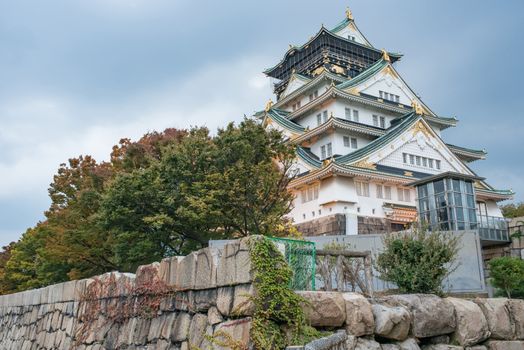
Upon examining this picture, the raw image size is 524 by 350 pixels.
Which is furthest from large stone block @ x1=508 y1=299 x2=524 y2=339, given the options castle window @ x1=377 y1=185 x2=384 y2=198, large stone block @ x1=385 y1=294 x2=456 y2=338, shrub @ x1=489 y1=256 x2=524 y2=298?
castle window @ x1=377 y1=185 x2=384 y2=198

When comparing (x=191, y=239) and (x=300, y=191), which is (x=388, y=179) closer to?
(x=300, y=191)

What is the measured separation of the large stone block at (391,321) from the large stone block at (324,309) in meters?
0.54

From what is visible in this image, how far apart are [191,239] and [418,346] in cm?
1338

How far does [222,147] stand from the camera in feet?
58.1

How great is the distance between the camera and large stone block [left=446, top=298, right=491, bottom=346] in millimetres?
6113

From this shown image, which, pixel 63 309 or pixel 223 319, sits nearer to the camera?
pixel 223 319

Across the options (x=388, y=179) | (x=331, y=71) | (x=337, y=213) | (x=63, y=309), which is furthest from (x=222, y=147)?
(x=331, y=71)

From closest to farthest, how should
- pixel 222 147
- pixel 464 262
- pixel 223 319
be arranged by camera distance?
pixel 223 319 < pixel 464 262 < pixel 222 147

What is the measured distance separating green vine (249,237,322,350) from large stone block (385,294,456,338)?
5.29ft

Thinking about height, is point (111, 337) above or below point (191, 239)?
below

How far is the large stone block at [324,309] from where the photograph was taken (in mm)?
4969

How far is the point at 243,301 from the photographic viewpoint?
485cm

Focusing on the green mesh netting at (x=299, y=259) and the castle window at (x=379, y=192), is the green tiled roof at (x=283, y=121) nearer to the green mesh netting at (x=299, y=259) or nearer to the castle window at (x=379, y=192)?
the castle window at (x=379, y=192)

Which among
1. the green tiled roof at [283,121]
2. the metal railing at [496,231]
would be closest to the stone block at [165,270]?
the metal railing at [496,231]
